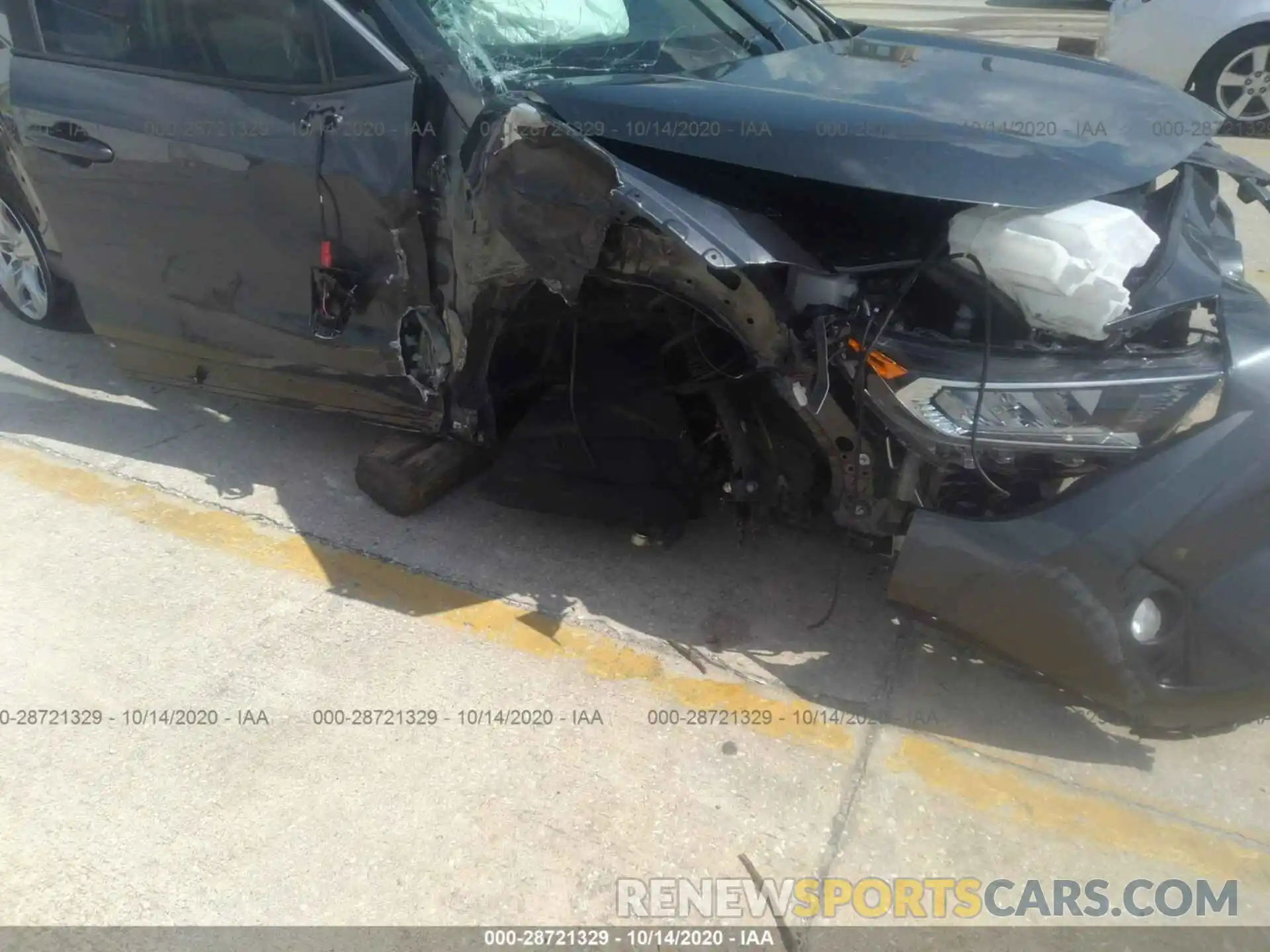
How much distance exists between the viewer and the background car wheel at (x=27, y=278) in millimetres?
4324

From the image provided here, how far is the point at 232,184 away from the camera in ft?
10.2

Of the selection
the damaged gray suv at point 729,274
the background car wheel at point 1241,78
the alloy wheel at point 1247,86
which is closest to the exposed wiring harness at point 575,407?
the damaged gray suv at point 729,274

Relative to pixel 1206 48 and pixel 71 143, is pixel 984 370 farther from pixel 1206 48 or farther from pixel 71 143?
pixel 1206 48

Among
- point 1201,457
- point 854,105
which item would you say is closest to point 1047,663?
point 1201,457

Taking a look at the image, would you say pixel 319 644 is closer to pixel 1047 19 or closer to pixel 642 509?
pixel 642 509

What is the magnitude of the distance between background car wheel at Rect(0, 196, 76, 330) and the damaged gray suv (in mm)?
850

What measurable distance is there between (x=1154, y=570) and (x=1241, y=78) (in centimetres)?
682

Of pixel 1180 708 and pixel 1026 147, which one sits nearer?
pixel 1180 708

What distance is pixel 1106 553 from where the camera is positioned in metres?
2.11

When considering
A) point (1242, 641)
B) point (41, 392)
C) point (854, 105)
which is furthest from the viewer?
point (41, 392)

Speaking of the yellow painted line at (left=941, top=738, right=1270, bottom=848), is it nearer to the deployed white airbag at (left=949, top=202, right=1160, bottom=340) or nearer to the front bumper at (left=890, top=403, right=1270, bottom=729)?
the front bumper at (left=890, top=403, right=1270, bottom=729)

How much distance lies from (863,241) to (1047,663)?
112 centimetres

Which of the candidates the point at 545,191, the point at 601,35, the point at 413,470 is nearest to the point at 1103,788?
the point at 545,191

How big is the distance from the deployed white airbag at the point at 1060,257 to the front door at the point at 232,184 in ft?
5.13
